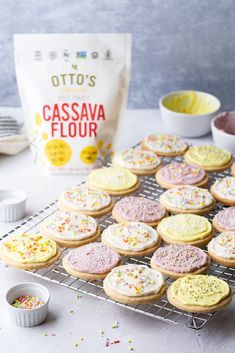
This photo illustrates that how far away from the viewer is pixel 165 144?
8.73 feet

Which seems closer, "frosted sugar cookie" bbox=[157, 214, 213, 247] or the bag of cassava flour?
"frosted sugar cookie" bbox=[157, 214, 213, 247]

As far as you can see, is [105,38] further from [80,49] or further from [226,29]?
[226,29]

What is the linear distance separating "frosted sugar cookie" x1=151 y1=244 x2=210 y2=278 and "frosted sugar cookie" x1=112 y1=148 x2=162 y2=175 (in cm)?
50

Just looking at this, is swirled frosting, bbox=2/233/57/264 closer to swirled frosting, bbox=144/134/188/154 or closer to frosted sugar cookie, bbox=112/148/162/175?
frosted sugar cookie, bbox=112/148/162/175

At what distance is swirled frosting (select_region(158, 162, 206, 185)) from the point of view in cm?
244

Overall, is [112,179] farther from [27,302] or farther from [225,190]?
[27,302]

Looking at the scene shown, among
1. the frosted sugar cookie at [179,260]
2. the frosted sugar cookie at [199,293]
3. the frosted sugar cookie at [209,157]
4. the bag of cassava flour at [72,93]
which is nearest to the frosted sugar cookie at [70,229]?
the frosted sugar cookie at [179,260]

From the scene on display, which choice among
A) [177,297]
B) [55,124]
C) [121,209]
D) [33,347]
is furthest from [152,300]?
[55,124]

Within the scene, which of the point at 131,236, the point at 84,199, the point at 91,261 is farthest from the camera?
the point at 84,199

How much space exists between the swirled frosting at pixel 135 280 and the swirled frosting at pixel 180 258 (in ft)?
0.16

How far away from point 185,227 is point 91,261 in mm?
314

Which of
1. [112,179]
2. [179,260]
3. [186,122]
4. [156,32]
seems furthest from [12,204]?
[156,32]

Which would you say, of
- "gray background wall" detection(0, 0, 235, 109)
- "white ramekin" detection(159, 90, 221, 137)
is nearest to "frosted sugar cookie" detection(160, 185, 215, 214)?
"white ramekin" detection(159, 90, 221, 137)

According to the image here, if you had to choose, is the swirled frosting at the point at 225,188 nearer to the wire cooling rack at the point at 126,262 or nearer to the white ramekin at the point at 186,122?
the wire cooling rack at the point at 126,262
